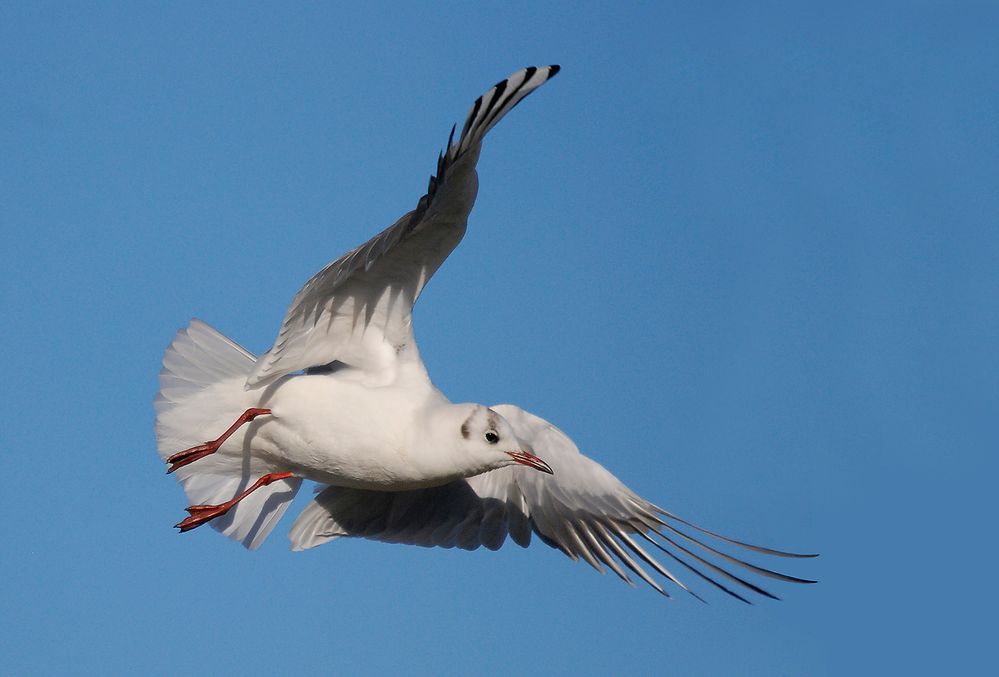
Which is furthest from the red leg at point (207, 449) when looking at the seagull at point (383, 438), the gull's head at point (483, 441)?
the gull's head at point (483, 441)

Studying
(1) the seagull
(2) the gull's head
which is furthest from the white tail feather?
(2) the gull's head

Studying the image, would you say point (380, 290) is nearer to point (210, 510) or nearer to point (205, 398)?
point (205, 398)

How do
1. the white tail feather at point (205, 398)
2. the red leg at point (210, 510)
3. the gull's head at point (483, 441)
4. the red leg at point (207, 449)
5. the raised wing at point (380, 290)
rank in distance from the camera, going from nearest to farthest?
the raised wing at point (380, 290) < the gull's head at point (483, 441) < the red leg at point (207, 449) < the white tail feather at point (205, 398) < the red leg at point (210, 510)

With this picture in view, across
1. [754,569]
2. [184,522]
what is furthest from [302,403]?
[754,569]

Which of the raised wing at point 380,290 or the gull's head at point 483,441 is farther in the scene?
the gull's head at point 483,441

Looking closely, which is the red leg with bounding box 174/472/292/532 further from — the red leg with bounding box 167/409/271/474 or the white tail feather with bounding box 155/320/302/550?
the red leg with bounding box 167/409/271/474

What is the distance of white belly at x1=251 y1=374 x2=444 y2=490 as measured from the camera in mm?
5688

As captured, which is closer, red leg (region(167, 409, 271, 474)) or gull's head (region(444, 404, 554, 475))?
gull's head (region(444, 404, 554, 475))

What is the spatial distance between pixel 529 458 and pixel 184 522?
5.87 ft

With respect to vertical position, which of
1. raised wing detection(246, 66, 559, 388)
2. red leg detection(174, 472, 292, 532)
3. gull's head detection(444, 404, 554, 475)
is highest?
raised wing detection(246, 66, 559, 388)

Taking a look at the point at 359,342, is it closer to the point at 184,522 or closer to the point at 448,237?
the point at 448,237

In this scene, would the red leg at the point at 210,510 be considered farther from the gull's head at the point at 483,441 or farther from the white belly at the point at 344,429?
the gull's head at the point at 483,441

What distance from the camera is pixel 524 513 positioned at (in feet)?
22.3

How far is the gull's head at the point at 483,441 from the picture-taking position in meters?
5.59
